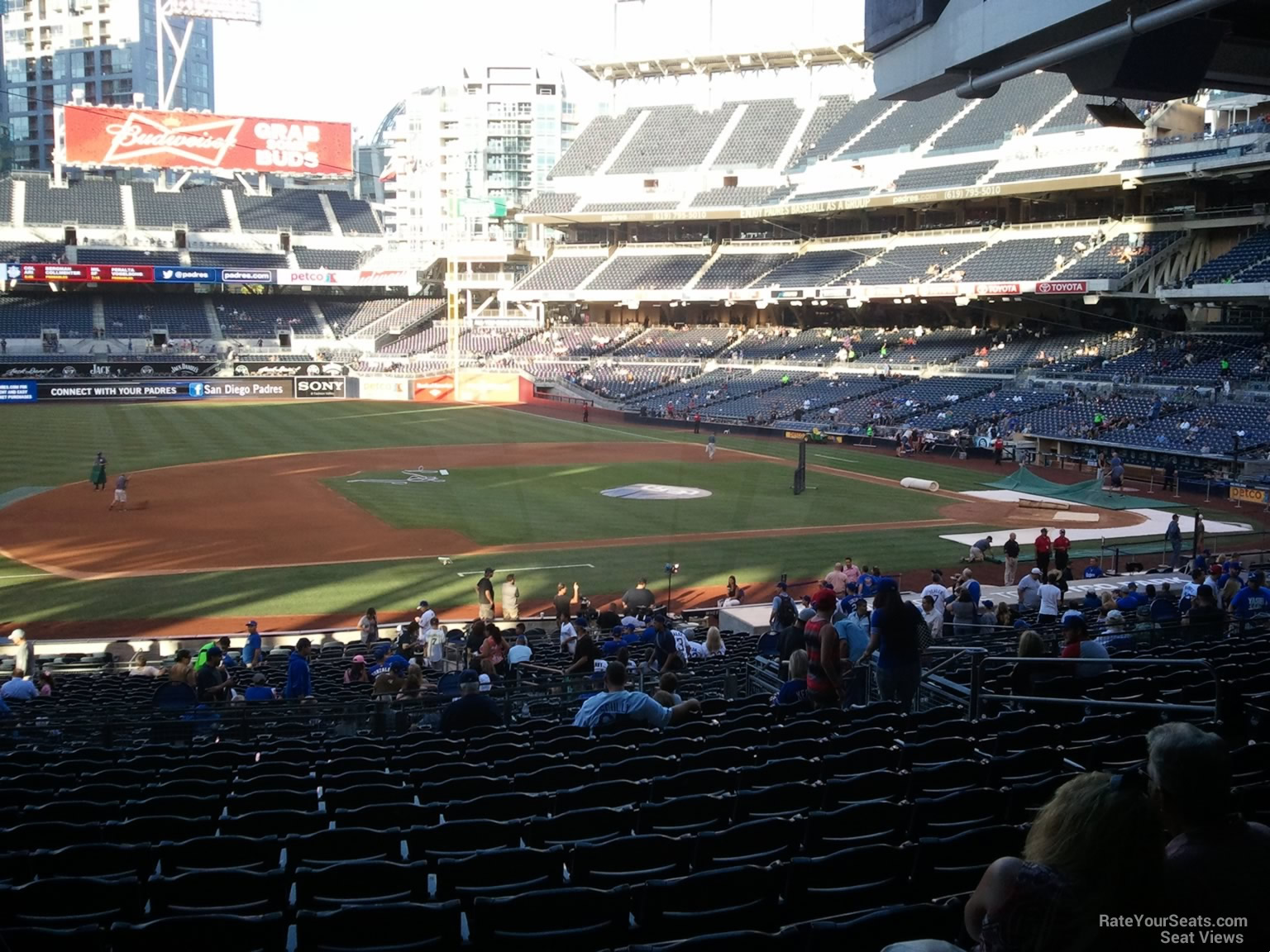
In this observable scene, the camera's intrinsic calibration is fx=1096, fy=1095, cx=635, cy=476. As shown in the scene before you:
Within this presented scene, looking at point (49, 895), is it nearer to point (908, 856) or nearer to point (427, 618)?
point (908, 856)

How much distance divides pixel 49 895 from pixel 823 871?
349 cm

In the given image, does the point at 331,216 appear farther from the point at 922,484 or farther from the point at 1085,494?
the point at 1085,494

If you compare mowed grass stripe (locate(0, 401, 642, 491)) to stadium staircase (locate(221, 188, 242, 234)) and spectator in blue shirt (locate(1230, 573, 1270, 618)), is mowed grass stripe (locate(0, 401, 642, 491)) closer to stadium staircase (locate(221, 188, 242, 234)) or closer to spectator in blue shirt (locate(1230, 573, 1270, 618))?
stadium staircase (locate(221, 188, 242, 234))

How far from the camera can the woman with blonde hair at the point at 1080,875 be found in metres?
3.05

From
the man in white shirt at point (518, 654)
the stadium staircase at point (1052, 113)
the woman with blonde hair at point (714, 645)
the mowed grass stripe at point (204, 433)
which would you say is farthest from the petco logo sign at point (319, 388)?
the woman with blonde hair at point (714, 645)

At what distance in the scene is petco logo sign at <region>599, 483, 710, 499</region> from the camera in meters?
36.1

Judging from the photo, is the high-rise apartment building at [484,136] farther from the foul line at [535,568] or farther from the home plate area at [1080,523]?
the foul line at [535,568]

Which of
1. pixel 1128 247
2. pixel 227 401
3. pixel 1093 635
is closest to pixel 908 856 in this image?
pixel 1093 635

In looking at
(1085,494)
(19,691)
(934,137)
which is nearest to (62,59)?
(934,137)

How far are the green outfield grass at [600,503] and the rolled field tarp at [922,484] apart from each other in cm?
76

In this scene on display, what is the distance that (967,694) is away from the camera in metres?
10.0

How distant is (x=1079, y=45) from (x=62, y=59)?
132m

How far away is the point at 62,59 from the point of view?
116 meters

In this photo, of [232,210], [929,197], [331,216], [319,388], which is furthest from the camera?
[331,216]
